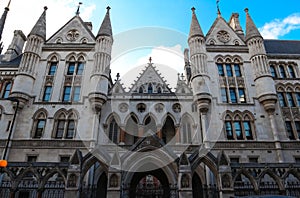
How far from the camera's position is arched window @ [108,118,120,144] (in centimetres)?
2230

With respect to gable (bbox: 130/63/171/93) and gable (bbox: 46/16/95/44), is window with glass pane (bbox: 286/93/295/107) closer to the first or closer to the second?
gable (bbox: 130/63/171/93)

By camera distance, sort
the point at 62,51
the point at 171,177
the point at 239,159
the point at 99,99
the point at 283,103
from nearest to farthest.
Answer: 1. the point at 171,177
2. the point at 239,159
3. the point at 99,99
4. the point at 283,103
5. the point at 62,51

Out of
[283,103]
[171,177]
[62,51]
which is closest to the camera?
[171,177]

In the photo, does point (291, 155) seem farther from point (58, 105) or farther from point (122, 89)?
point (58, 105)

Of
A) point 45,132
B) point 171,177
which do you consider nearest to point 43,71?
point 45,132

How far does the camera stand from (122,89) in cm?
2453

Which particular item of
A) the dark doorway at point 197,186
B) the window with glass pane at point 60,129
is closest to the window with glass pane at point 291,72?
Answer: the dark doorway at point 197,186

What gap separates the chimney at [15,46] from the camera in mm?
27184

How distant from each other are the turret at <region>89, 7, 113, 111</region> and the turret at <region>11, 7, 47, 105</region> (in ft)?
20.5

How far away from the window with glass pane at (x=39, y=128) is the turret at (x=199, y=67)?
15073 millimetres

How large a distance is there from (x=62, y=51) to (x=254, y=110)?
21603 mm

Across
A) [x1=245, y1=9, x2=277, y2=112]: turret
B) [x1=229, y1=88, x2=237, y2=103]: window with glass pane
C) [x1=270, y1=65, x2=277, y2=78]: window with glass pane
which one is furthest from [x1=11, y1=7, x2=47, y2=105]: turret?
[x1=270, y1=65, x2=277, y2=78]: window with glass pane

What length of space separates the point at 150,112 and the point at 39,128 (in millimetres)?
10851

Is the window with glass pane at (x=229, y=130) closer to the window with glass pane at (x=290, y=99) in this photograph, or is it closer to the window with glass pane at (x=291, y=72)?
the window with glass pane at (x=290, y=99)
